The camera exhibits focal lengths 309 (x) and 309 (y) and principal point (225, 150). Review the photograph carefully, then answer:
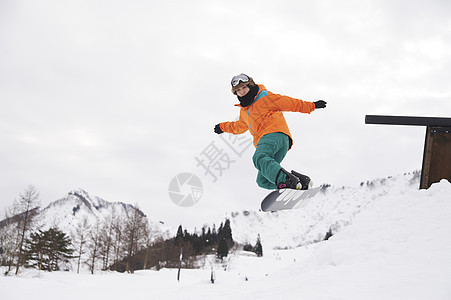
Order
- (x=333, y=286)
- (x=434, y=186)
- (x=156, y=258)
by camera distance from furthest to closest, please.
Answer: (x=156, y=258) < (x=434, y=186) < (x=333, y=286)

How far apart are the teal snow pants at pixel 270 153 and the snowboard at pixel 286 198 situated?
14 centimetres

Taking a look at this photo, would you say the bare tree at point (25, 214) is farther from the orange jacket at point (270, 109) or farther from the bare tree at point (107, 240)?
the orange jacket at point (270, 109)

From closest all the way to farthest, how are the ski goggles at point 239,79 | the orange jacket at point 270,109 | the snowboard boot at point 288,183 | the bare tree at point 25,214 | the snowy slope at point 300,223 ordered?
the snowboard boot at point 288,183 < the ski goggles at point 239,79 < the orange jacket at point 270,109 < the bare tree at point 25,214 < the snowy slope at point 300,223

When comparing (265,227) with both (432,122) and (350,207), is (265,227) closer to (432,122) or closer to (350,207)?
(350,207)

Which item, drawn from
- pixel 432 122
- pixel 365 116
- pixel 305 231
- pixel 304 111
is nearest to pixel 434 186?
pixel 432 122

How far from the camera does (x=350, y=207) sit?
189m

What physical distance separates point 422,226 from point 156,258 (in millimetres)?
34033

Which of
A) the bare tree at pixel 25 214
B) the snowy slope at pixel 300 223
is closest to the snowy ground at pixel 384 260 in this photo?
the bare tree at pixel 25 214

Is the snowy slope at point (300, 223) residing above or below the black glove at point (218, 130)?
below

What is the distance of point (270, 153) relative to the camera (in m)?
3.71

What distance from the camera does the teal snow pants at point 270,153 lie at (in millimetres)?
3549

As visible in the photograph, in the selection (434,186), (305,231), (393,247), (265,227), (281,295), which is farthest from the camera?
(265,227)

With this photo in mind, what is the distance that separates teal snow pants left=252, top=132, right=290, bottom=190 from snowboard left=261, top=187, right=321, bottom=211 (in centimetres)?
14

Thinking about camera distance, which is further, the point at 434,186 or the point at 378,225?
the point at 434,186
